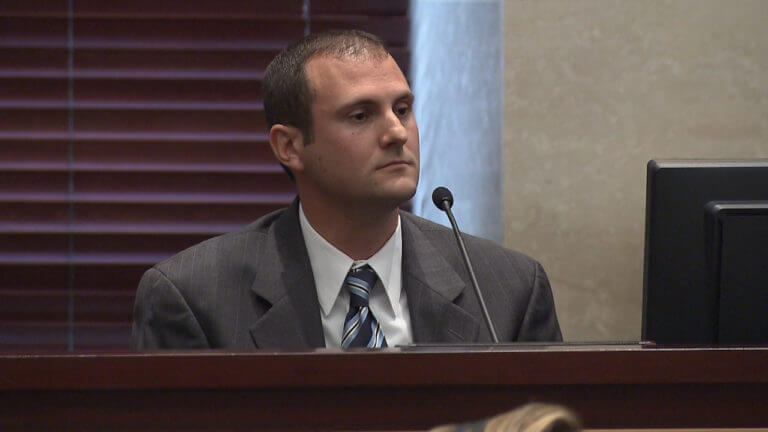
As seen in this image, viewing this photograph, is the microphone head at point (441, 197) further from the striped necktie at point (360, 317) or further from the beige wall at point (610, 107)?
the beige wall at point (610, 107)

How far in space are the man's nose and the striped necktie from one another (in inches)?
9.8

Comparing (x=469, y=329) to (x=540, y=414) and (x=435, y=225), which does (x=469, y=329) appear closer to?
(x=435, y=225)

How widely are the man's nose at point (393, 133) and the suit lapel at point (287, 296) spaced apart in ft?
0.92

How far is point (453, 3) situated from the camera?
9.63 feet

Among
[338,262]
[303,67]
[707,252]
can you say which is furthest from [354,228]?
[707,252]

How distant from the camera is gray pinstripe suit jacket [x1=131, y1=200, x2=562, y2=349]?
1.87 meters

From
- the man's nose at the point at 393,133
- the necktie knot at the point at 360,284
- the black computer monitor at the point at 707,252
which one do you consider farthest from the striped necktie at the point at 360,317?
the black computer monitor at the point at 707,252

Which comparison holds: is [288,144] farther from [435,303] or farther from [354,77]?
[435,303]

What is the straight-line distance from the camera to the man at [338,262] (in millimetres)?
1882

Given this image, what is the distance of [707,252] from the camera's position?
1.61 m

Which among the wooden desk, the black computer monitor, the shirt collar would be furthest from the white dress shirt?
the wooden desk

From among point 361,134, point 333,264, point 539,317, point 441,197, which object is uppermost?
point 361,134

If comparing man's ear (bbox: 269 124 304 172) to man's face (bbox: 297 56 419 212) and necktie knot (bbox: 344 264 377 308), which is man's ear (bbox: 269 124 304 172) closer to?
man's face (bbox: 297 56 419 212)

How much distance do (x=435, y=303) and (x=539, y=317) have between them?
240 mm
